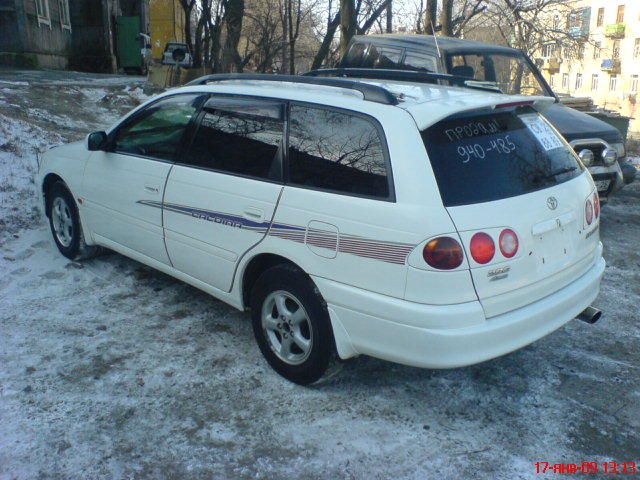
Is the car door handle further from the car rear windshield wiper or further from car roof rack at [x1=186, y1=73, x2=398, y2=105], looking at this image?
the car rear windshield wiper

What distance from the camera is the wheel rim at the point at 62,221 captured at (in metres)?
5.46

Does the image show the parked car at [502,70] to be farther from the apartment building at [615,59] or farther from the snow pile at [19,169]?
the apartment building at [615,59]

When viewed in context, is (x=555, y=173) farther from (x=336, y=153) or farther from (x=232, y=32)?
(x=232, y=32)

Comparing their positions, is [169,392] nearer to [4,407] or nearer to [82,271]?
[4,407]

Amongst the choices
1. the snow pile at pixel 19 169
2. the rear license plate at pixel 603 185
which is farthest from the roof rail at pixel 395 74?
the snow pile at pixel 19 169

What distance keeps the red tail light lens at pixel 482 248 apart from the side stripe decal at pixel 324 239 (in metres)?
0.30

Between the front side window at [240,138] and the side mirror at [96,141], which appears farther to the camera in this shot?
the side mirror at [96,141]

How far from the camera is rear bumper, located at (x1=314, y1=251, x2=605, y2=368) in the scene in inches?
116

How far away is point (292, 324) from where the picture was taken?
3.57m

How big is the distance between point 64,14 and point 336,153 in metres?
22.9

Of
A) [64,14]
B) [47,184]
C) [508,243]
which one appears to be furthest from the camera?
[64,14]

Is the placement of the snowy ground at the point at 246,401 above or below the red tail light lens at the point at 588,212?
below

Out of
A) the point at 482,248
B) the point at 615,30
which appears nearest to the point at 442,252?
the point at 482,248

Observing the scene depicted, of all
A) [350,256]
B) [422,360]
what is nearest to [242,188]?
[350,256]
